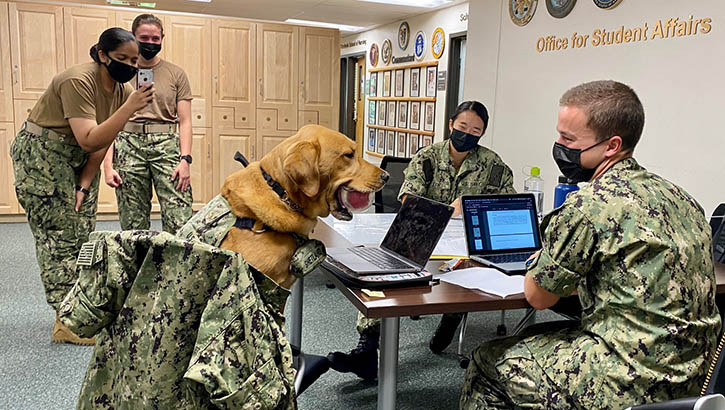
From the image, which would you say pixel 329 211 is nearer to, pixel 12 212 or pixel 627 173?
pixel 627 173

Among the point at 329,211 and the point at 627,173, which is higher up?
the point at 627,173

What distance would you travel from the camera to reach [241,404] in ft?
3.50

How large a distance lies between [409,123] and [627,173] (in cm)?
688

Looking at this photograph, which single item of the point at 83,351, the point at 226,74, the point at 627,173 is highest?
the point at 226,74

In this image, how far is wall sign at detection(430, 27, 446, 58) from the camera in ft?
23.6

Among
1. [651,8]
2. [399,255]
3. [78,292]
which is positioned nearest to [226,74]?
[651,8]

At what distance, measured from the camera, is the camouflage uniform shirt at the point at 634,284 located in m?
1.24

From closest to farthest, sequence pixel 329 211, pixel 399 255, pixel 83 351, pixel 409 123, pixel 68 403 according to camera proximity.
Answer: pixel 329 211, pixel 399 255, pixel 68 403, pixel 83 351, pixel 409 123

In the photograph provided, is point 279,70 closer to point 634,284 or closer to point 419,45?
point 419,45

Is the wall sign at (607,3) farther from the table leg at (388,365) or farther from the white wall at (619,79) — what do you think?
the table leg at (388,365)

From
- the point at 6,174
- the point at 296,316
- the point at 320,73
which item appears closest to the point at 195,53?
the point at 320,73

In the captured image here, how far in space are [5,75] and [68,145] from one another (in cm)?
337

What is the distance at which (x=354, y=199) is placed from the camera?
1.56 metres

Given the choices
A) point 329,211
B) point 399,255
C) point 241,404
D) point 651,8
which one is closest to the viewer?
point 241,404
